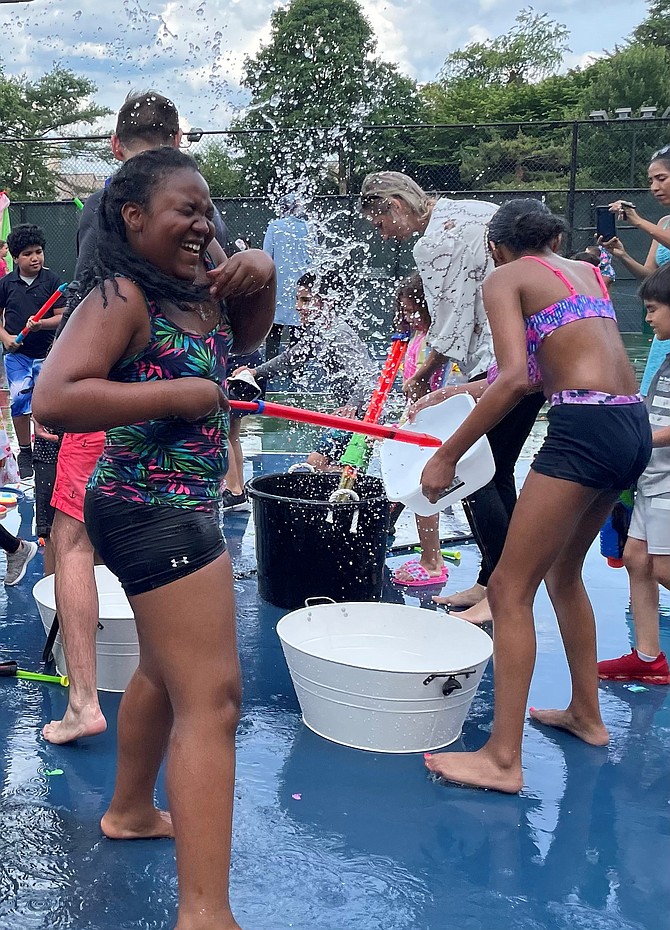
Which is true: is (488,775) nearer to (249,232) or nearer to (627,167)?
(249,232)

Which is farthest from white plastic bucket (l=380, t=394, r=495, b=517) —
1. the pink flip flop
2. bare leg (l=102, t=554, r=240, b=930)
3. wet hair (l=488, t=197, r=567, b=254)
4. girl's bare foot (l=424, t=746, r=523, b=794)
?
bare leg (l=102, t=554, r=240, b=930)

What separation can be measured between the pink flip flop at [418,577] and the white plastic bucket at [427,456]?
1.16 meters

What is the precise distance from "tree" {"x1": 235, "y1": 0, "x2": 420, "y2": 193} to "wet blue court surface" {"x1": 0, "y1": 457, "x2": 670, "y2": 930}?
36.4ft

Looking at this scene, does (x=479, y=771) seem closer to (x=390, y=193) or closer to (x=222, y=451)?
(x=222, y=451)

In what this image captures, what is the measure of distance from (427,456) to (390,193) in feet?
4.42

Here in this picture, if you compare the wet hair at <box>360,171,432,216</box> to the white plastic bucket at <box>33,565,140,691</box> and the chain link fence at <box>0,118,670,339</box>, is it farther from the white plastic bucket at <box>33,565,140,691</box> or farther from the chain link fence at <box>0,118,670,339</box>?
the chain link fence at <box>0,118,670,339</box>

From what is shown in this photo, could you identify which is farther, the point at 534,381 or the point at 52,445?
the point at 52,445

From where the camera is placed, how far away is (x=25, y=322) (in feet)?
25.8

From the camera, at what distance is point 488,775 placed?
2926 mm

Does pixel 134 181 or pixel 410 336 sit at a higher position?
pixel 134 181

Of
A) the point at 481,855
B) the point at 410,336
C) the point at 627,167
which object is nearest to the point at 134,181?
the point at 481,855

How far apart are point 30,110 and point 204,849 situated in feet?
127

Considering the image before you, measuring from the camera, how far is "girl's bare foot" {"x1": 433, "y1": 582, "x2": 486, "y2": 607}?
15.2 ft

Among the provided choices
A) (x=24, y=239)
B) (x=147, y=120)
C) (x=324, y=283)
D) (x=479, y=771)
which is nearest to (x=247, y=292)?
(x=147, y=120)
